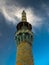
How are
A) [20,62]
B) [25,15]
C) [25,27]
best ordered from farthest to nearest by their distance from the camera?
[25,15]
[25,27]
[20,62]

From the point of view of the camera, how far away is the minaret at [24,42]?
69.4 feet

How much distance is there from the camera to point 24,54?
2153cm

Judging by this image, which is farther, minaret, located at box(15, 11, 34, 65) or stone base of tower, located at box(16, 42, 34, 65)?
minaret, located at box(15, 11, 34, 65)

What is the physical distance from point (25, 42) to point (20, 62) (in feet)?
8.92

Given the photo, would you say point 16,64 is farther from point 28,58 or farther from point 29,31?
point 29,31

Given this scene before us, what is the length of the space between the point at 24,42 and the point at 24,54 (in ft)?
5.36

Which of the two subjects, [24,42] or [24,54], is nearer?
[24,54]

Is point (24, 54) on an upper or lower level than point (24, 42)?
lower

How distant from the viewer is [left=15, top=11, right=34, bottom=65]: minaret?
21156 mm

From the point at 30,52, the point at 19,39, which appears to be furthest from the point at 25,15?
the point at 30,52

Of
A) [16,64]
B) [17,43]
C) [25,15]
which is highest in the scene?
[25,15]

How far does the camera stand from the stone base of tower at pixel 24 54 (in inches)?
823

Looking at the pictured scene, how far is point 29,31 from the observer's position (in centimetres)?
2378

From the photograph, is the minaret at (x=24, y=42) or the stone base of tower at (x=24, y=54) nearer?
the stone base of tower at (x=24, y=54)
